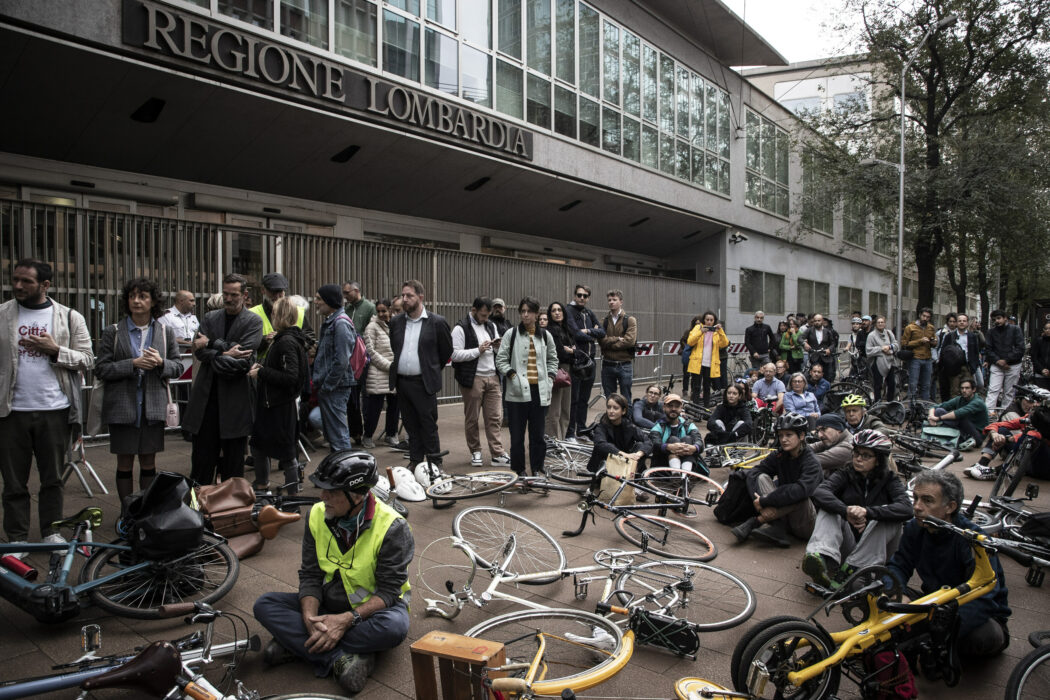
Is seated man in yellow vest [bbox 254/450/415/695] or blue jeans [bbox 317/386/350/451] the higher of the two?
blue jeans [bbox 317/386/350/451]

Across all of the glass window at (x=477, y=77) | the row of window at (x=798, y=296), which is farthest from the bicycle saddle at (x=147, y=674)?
the row of window at (x=798, y=296)

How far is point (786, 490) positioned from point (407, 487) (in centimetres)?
327

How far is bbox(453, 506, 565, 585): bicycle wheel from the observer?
4.82 m

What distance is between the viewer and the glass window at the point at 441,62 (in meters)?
14.3

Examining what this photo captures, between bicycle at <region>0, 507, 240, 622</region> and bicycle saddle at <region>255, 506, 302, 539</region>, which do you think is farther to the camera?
bicycle saddle at <region>255, 506, 302, 539</region>

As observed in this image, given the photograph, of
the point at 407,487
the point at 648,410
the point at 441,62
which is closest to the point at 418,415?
the point at 407,487

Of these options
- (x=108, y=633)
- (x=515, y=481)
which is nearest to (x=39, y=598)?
(x=108, y=633)

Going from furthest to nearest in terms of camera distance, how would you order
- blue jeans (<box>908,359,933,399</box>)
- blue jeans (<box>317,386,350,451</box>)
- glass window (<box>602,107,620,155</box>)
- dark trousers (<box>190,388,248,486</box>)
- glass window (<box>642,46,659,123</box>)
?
glass window (<box>642,46,659,123</box>) < glass window (<box>602,107,620,155</box>) < blue jeans (<box>908,359,933,399</box>) < blue jeans (<box>317,386,350,451</box>) < dark trousers (<box>190,388,248,486</box>)

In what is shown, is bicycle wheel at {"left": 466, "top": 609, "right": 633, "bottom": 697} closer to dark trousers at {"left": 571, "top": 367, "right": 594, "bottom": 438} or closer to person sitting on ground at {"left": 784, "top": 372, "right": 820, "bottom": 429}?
dark trousers at {"left": 571, "top": 367, "right": 594, "bottom": 438}

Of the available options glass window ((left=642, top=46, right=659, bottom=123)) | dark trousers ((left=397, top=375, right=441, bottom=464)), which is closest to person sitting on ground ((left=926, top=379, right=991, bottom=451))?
dark trousers ((left=397, top=375, right=441, bottom=464))

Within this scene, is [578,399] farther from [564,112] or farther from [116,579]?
[564,112]

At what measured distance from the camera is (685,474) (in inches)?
269

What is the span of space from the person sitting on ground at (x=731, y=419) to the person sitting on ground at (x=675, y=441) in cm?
150

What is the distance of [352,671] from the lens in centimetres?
341
